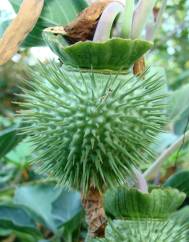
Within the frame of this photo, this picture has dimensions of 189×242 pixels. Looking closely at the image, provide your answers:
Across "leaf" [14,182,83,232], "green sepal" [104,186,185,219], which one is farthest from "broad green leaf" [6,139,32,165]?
"green sepal" [104,186,185,219]

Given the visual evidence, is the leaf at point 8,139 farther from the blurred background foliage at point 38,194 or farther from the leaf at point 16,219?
the leaf at point 16,219

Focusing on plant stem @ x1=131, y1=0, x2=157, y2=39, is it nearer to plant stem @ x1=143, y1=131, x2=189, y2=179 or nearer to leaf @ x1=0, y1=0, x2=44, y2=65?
leaf @ x1=0, y1=0, x2=44, y2=65

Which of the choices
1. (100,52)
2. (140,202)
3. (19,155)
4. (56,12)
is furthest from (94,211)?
(19,155)

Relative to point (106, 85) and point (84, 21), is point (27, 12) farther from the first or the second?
point (106, 85)

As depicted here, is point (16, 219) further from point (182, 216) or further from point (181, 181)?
point (182, 216)

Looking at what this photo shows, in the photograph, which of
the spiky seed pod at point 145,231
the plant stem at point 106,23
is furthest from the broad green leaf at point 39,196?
the plant stem at point 106,23

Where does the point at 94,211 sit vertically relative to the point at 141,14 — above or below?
below

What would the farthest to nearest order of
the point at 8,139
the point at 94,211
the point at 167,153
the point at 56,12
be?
the point at 8,139 → the point at 167,153 → the point at 56,12 → the point at 94,211
